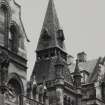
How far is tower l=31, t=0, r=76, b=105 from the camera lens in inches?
2650

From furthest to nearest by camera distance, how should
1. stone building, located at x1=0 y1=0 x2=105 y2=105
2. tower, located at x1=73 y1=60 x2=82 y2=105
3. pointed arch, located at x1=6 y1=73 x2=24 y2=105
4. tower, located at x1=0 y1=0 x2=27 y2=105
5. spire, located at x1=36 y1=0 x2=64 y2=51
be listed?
1. spire, located at x1=36 y1=0 x2=64 y2=51
2. tower, located at x1=73 y1=60 x2=82 y2=105
3. stone building, located at x1=0 y1=0 x2=105 y2=105
4. tower, located at x1=0 y1=0 x2=27 y2=105
5. pointed arch, located at x1=6 y1=73 x2=24 y2=105

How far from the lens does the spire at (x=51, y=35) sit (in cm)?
7238

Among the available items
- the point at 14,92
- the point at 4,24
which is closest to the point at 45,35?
the point at 4,24

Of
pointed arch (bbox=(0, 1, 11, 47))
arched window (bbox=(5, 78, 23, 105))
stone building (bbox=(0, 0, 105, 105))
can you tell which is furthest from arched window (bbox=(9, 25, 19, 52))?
arched window (bbox=(5, 78, 23, 105))

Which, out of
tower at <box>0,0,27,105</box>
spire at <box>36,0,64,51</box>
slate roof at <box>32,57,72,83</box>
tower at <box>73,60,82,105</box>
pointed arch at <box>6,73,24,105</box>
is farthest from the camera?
spire at <box>36,0,64,51</box>

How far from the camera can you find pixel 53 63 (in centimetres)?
Answer: 7169

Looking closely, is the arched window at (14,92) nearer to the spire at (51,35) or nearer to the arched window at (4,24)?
the arched window at (4,24)

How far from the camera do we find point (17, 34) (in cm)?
5341

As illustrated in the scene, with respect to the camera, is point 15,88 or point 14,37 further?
point 14,37

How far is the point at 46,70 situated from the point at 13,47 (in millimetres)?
19829

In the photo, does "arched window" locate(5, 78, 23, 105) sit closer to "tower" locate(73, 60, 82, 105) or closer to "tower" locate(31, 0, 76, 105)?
"tower" locate(31, 0, 76, 105)

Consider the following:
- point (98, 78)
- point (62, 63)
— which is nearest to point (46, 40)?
point (62, 63)

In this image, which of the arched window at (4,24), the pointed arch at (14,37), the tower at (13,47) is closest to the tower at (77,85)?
the tower at (13,47)

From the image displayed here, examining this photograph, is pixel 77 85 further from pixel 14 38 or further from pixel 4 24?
pixel 4 24
